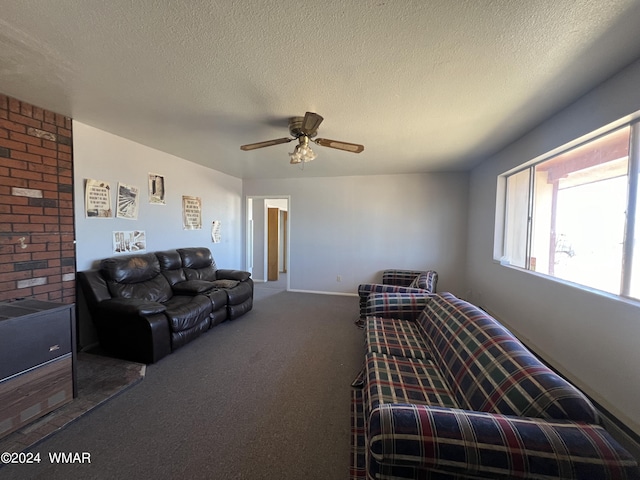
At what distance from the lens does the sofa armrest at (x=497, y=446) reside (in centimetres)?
79

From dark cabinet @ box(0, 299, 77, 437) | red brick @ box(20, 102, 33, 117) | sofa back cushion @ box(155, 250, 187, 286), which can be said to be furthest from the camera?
sofa back cushion @ box(155, 250, 187, 286)

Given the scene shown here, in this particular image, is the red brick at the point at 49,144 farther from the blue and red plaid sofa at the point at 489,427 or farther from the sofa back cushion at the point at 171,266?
the blue and red plaid sofa at the point at 489,427

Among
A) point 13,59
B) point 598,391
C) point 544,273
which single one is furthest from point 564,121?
point 13,59

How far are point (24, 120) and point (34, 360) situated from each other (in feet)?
6.87

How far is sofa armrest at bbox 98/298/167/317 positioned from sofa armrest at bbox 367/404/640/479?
90.6 inches

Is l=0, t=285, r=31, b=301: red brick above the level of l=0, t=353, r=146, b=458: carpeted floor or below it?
above

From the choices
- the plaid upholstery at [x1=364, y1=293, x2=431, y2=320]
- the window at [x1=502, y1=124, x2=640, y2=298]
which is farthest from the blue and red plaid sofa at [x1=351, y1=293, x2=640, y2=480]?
the window at [x1=502, y1=124, x2=640, y2=298]

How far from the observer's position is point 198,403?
1898 millimetres

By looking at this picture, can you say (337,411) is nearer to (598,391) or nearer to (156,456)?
(156,456)

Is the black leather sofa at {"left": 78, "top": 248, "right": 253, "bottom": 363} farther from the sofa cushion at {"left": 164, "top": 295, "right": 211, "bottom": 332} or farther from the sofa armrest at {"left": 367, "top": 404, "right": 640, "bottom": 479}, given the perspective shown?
the sofa armrest at {"left": 367, "top": 404, "right": 640, "bottom": 479}

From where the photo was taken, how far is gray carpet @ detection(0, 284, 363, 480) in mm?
1389

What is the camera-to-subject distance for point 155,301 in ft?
10.0

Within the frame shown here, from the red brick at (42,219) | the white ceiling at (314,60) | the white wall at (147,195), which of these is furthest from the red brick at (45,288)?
the white ceiling at (314,60)

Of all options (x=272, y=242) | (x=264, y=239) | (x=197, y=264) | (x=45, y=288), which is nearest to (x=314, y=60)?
(x=45, y=288)
